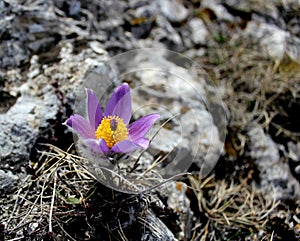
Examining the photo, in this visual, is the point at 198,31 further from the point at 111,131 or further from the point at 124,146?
the point at 124,146

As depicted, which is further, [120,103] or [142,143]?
[120,103]

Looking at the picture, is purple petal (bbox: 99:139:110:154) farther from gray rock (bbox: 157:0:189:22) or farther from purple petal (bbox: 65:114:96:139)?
gray rock (bbox: 157:0:189:22)

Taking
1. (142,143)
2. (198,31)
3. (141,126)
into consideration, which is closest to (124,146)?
(142,143)

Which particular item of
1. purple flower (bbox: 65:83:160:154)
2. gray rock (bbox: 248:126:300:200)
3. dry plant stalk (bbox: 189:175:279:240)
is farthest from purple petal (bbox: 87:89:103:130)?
gray rock (bbox: 248:126:300:200)

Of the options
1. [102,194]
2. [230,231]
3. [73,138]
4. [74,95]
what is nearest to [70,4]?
[74,95]

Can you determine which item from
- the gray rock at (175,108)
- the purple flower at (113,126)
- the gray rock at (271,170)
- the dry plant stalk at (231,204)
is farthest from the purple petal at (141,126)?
the gray rock at (271,170)

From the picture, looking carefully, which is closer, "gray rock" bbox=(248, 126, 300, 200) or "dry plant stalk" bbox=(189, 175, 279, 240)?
"dry plant stalk" bbox=(189, 175, 279, 240)
